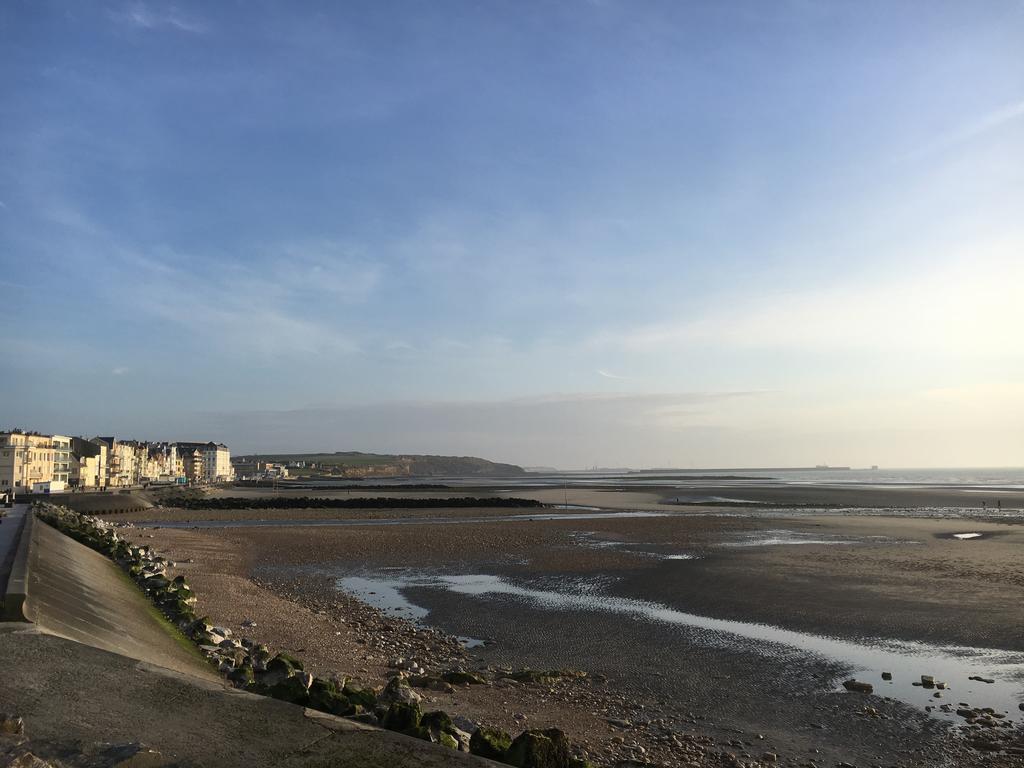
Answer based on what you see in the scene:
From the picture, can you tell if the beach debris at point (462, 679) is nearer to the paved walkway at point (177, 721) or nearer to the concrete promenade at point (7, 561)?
the paved walkway at point (177, 721)

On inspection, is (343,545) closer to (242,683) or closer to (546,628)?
(546,628)

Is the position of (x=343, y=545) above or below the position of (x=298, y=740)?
below

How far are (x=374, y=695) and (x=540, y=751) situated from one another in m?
2.82

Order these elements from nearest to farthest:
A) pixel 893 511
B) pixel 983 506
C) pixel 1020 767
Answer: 1. pixel 1020 767
2. pixel 893 511
3. pixel 983 506

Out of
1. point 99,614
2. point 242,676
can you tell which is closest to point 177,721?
point 242,676

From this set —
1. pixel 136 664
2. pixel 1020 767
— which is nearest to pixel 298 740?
pixel 136 664

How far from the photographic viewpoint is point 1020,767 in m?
8.27

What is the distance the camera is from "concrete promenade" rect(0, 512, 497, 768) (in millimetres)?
5539

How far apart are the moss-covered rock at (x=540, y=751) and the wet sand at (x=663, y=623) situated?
1524 millimetres

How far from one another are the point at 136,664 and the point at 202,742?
2373 mm

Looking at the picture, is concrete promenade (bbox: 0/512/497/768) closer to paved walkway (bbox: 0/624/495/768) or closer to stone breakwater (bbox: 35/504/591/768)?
paved walkway (bbox: 0/624/495/768)

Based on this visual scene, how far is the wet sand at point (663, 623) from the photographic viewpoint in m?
9.51

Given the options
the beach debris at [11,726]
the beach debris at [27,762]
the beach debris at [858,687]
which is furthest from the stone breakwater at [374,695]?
the beach debris at [858,687]

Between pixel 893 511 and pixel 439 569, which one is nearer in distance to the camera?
pixel 439 569
